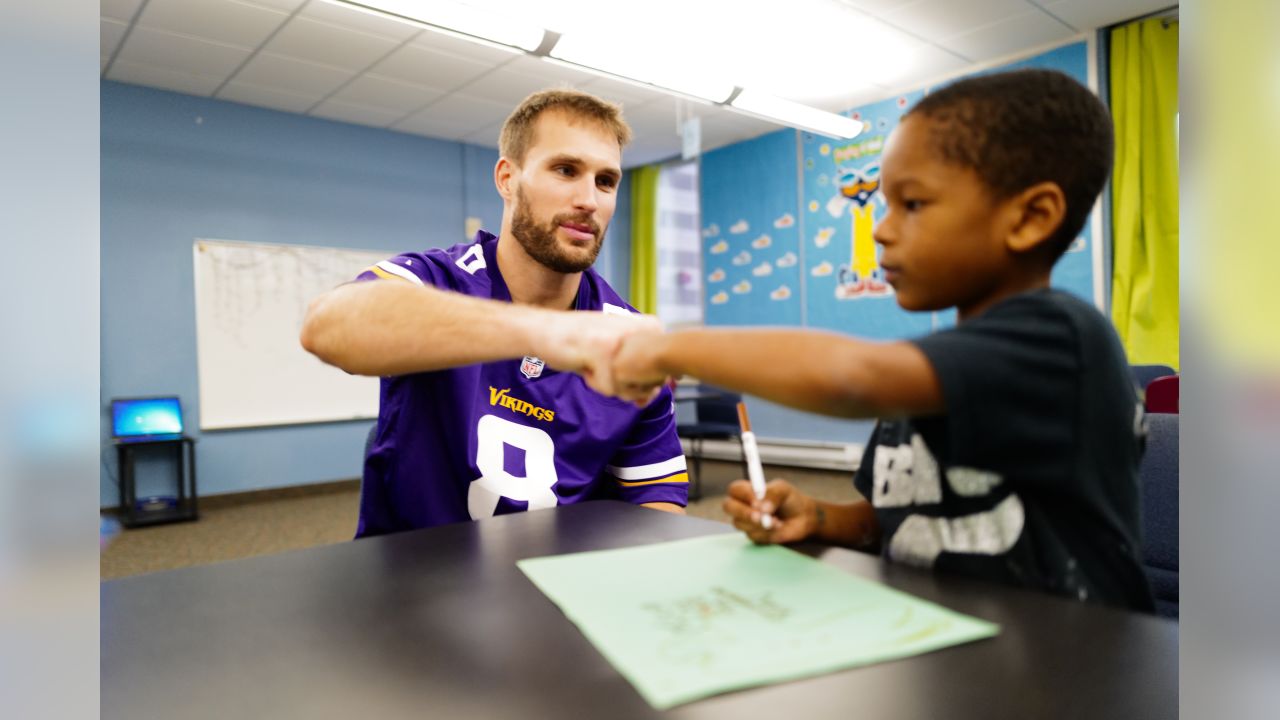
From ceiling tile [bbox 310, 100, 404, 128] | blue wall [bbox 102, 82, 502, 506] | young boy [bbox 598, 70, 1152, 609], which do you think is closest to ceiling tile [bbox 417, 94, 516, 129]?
ceiling tile [bbox 310, 100, 404, 128]

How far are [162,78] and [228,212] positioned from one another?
69 cm

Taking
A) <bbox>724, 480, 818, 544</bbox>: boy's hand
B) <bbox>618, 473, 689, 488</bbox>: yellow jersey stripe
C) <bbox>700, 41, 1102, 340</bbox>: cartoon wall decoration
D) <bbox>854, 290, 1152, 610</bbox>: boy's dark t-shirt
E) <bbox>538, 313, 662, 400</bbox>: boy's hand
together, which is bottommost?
<bbox>618, 473, 689, 488</bbox>: yellow jersey stripe

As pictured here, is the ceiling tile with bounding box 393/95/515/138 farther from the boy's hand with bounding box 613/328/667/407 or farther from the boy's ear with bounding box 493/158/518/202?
the boy's hand with bounding box 613/328/667/407

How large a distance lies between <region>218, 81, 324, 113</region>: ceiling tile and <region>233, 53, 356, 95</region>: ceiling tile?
58 mm

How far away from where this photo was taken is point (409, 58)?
10.7ft

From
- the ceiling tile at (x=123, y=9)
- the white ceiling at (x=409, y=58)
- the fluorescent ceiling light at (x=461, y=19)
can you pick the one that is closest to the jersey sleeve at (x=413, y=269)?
the fluorescent ceiling light at (x=461, y=19)

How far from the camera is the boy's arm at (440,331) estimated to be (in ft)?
1.22

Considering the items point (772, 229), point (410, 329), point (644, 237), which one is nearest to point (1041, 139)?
point (410, 329)

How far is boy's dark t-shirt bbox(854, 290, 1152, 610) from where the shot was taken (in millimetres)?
286

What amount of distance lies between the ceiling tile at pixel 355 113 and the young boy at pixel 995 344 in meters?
4.12

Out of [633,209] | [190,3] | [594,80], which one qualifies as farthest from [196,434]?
[633,209]
